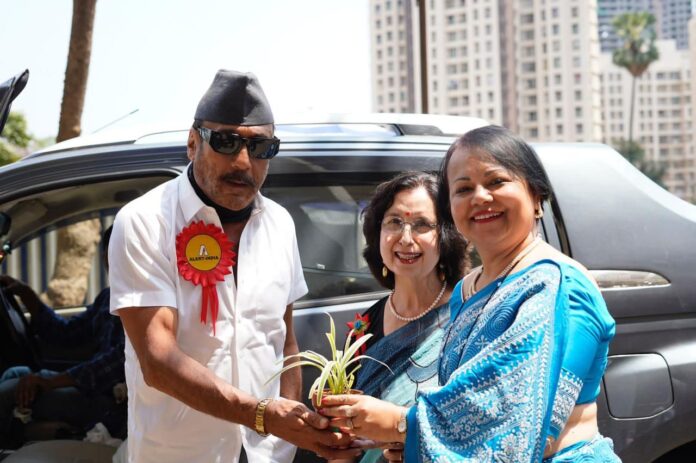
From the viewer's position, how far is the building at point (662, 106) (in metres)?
155

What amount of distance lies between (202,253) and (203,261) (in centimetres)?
2

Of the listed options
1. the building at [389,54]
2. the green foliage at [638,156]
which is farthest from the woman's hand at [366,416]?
the building at [389,54]

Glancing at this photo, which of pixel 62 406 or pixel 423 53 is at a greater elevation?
pixel 423 53

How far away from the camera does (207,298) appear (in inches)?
98.0

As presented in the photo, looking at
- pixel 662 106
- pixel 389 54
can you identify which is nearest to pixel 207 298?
pixel 389 54

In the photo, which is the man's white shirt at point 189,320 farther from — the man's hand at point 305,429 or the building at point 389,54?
the building at point 389,54

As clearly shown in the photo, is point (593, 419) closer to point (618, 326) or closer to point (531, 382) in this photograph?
point (531, 382)

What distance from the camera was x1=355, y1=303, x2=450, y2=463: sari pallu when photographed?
8.52ft

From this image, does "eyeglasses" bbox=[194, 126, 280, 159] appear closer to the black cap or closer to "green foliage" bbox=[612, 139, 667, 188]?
the black cap

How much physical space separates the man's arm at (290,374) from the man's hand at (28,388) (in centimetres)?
168

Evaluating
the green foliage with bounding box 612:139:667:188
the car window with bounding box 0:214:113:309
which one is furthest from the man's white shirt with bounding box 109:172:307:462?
the green foliage with bounding box 612:139:667:188

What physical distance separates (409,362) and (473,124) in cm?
110

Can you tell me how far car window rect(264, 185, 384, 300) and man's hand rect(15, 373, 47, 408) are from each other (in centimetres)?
151

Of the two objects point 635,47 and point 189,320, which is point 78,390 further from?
point 635,47
